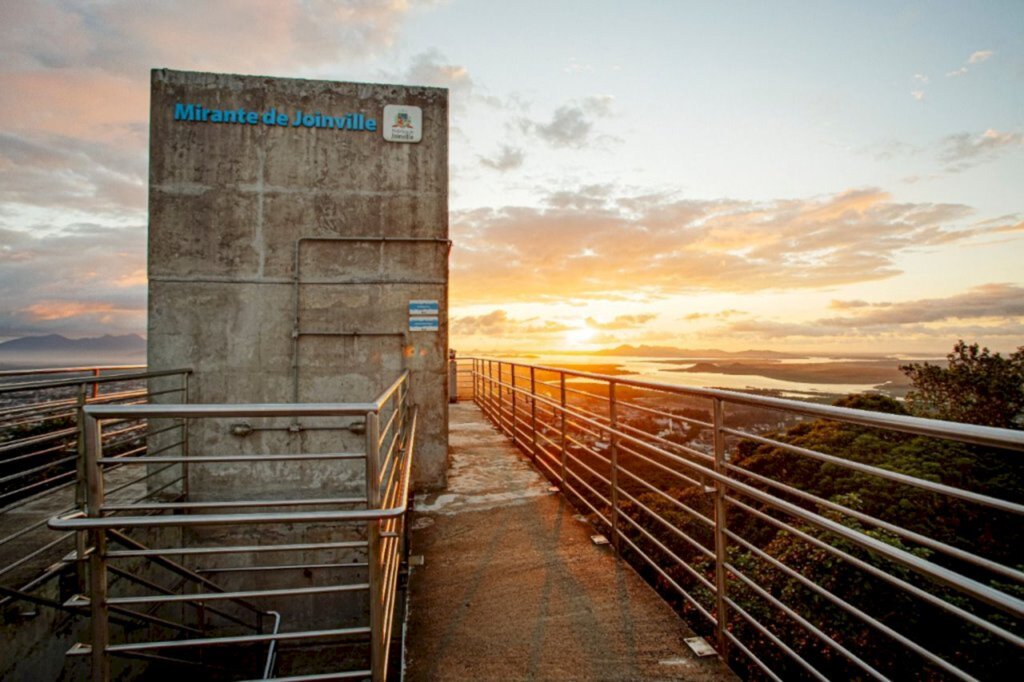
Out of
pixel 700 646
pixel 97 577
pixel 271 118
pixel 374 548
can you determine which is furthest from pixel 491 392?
pixel 97 577

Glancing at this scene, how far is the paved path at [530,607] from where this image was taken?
2.80 metres

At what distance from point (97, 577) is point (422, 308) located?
15.1 ft

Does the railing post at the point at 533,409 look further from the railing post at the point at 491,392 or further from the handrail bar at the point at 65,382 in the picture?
the handrail bar at the point at 65,382

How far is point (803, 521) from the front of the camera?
4.69 metres

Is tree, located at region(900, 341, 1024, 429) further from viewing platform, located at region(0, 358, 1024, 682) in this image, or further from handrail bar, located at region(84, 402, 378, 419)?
handrail bar, located at region(84, 402, 378, 419)

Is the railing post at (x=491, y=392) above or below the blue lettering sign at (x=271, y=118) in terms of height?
below

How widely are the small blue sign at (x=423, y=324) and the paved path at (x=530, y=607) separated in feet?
7.21

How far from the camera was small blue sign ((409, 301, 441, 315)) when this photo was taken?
21.8 ft

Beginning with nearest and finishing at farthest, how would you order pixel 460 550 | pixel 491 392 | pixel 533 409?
1. pixel 460 550
2. pixel 533 409
3. pixel 491 392

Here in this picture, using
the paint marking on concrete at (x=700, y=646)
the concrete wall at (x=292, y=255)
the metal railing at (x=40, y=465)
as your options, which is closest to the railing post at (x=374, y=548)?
the paint marking on concrete at (x=700, y=646)

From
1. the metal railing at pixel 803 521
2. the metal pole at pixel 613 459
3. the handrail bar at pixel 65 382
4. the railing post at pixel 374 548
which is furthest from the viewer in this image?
the metal pole at pixel 613 459

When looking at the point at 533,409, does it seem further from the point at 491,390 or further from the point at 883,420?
the point at 883,420

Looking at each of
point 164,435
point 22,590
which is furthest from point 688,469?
point 164,435

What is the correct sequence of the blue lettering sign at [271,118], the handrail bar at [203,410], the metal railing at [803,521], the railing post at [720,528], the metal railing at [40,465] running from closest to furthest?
the metal railing at [803,521]
the handrail bar at [203,410]
the railing post at [720,528]
the metal railing at [40,465]
the blue lettering sign at [271,118]
